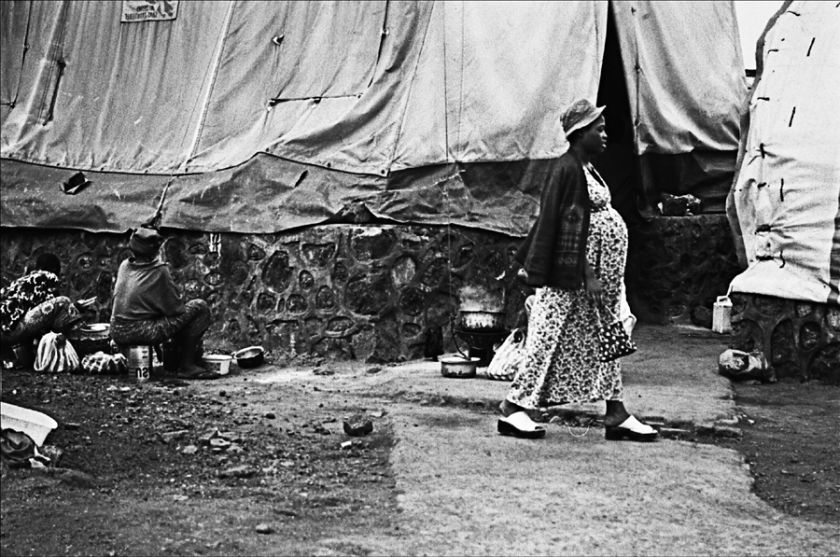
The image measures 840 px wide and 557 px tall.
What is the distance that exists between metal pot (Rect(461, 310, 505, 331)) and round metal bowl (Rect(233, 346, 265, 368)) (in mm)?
1596

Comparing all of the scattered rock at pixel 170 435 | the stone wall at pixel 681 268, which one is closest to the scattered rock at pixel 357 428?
the scattered rock at pixel 170 435

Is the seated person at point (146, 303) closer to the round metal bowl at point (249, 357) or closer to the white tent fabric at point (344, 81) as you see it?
the round metal bowl at point (249, 357)

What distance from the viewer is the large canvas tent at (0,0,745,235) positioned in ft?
30.8

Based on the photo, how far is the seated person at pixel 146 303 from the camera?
27.2 feet

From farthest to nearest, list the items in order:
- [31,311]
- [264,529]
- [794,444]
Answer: [31,311] → [794,444] → [264,529]

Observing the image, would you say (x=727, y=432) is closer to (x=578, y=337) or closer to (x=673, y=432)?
(x=673, y=432)

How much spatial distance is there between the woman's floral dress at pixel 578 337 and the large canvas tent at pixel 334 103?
9.94ft

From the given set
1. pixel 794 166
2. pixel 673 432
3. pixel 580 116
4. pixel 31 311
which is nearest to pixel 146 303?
pixel 31 311

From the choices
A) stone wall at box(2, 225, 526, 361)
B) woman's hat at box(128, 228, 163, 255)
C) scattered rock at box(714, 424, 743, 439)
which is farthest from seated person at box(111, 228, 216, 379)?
scattered rock at box(714, 424, 743, 439)

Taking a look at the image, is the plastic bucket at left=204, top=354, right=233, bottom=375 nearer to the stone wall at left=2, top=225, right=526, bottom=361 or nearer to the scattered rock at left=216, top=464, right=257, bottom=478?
the stone wall at left=2, top=225, right=526, bottom=361

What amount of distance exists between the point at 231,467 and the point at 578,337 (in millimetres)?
1773

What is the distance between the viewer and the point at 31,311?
8672mm

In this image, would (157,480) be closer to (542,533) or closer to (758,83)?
(542,533)

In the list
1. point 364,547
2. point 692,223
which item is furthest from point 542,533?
point 692,223
